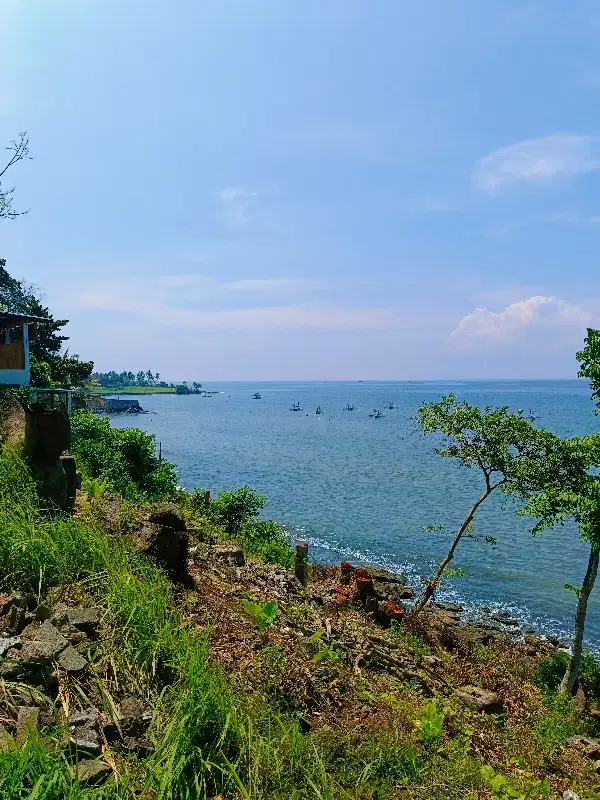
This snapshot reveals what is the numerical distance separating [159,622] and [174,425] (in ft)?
288

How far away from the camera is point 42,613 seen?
497cm

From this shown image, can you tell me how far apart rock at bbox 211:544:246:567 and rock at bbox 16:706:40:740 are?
23.2 ft

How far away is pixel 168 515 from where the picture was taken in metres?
7.82

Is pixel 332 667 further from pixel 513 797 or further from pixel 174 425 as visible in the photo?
pixel 174 425

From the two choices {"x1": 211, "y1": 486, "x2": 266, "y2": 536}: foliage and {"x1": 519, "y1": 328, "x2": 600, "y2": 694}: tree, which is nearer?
{"x1": 519, "y1": 328, "x2": 600, "y2": 694}: tree

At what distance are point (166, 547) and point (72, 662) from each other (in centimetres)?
301

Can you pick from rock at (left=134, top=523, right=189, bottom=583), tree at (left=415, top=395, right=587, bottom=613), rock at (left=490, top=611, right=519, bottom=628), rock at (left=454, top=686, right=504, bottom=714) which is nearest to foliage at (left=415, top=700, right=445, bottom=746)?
rock at (left=454, top=686, right=504, bottom=714)

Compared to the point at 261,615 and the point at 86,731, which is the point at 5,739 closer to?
the point at 86,731

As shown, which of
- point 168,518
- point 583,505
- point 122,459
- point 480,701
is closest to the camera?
point 168,518

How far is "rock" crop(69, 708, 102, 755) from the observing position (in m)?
3.73

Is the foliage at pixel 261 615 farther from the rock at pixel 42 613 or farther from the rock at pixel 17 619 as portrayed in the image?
the rock at pixel 17 619

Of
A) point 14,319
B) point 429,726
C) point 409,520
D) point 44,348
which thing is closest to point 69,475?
point 429,726

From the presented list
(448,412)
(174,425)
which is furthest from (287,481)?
(174,425)

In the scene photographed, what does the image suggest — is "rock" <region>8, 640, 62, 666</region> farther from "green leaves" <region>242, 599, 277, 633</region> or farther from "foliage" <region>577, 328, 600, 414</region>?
"foliage" <region>577, 328, 600, 414</region>
